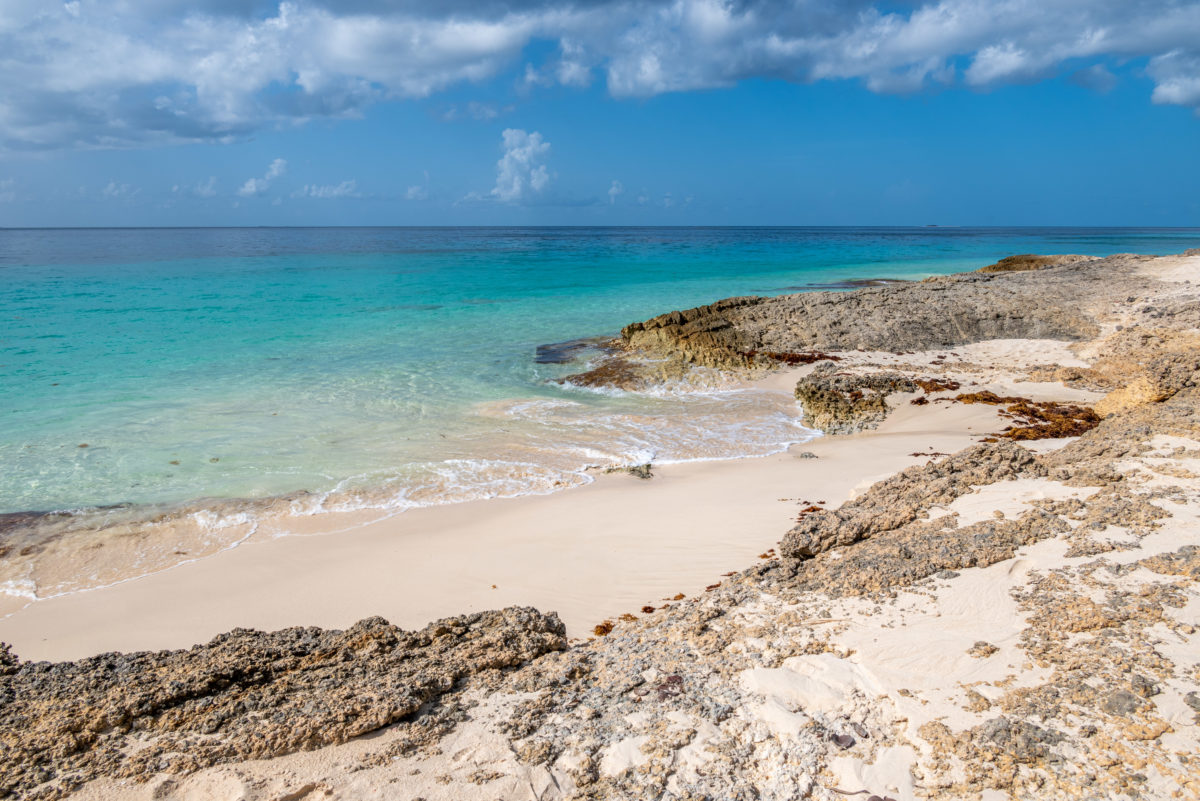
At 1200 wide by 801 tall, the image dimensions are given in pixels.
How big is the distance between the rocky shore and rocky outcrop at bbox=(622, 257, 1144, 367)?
9027 millimetres

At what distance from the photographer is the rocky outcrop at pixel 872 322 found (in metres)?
13.9

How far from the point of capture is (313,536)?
6430mm

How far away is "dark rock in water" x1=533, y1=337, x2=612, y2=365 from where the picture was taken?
591 inches

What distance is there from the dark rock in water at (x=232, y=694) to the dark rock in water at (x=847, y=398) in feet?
23.3

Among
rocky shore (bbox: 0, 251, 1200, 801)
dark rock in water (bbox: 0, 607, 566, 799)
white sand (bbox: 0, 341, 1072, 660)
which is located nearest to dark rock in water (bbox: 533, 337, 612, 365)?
white sand (bbox: 0, 341, 1072, 660)

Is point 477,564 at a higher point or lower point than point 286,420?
lower

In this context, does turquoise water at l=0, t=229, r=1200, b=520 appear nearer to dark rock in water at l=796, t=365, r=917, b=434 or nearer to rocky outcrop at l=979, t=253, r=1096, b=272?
dark rock in water at l=796, t=365, r=917, b=434

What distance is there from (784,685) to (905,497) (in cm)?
260

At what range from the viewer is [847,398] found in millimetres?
10289

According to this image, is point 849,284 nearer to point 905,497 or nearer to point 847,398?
point 847,398

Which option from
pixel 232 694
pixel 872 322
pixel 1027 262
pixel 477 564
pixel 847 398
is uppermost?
pixel 1027 262

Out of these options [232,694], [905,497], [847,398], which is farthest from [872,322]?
[232,694]

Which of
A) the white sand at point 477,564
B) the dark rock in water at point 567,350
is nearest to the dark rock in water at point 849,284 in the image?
the dark rock in water at point 567,350

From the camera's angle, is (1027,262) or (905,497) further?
(1027,262)
